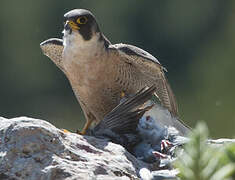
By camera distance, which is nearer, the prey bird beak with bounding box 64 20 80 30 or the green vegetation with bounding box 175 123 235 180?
the green vegetation with bounding box 175 123 235 180

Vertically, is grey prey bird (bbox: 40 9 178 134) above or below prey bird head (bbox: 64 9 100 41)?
below

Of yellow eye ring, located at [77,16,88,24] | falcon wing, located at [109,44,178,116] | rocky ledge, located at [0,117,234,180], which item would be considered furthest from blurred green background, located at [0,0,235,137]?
rocky ledge, located at [0,117,234,180]

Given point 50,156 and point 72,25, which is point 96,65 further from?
point 50,156

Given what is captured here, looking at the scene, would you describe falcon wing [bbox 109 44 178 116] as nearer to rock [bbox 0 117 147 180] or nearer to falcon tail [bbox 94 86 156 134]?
falcon tail [bbox 94 86 156 134]

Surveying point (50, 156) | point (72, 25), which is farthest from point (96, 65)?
point (50, 156)

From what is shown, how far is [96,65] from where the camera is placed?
7566 mm

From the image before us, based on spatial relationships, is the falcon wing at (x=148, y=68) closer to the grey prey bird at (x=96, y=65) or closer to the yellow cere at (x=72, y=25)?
the grey prey bird at (x=96, y=65)

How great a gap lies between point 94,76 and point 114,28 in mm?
36870

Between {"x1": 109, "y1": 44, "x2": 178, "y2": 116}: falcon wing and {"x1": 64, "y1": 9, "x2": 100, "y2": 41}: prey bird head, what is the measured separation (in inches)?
9.0

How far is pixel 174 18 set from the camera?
1972 inches

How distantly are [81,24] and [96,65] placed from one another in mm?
426

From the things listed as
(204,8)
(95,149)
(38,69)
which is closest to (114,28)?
(38,69)

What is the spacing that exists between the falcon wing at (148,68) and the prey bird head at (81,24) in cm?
23

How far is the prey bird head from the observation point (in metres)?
7.68
